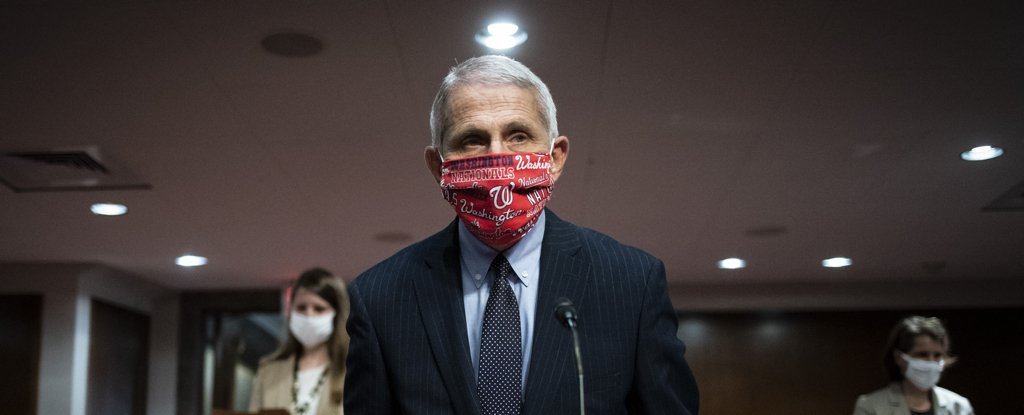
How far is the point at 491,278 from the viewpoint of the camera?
4.39 ft

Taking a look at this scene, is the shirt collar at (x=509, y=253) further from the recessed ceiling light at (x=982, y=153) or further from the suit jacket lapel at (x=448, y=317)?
the recessed ceiling light at (x=982, y=153)

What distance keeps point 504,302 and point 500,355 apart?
8 cm

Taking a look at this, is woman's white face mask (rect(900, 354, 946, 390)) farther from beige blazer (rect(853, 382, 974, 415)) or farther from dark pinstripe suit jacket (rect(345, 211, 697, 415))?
dark pinstripe suit jacket (rect(345, 211, 697, 415))

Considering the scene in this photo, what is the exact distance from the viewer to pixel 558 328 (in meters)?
1.25

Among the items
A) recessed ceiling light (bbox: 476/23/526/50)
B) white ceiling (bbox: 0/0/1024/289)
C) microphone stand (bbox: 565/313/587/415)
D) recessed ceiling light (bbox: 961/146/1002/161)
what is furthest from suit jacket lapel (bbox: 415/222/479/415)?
recessed ceiling light (bbox: 961/146/1002/161)

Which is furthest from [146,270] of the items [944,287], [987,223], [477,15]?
[944,287]

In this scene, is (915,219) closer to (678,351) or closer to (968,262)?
(968,262)

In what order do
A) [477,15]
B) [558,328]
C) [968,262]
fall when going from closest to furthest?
[558,328] < [477,15] < [968,262]

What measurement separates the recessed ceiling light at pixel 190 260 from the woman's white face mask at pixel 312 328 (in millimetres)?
4919

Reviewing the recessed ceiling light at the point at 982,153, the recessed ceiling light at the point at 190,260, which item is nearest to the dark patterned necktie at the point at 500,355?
the recessed ceiling light at the point at 982,153

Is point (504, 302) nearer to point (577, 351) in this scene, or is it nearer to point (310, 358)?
point (577, 351)

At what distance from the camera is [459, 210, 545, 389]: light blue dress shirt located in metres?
1.30

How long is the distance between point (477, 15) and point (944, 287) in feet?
25.2

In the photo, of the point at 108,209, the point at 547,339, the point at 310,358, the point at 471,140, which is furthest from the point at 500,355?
the point at 108,209
